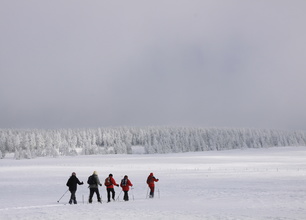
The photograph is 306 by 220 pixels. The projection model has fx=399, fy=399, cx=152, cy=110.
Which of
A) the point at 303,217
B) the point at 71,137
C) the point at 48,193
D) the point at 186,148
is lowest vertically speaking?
the point at 303,217

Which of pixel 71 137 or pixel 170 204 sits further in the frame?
pixel 71 137

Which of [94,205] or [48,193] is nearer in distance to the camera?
[94,205]

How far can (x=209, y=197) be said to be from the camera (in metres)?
24.3

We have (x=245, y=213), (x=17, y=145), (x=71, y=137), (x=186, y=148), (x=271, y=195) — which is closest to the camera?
(x=245, y=213)

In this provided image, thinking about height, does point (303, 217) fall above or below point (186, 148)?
below

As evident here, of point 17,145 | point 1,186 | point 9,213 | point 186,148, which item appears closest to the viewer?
point 9,213

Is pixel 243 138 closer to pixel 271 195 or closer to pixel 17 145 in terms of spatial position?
pixel 17 145

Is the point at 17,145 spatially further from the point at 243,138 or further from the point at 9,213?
the point at 9,213

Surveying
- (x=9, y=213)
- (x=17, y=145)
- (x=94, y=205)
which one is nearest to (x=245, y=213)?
(x=94, y=205)

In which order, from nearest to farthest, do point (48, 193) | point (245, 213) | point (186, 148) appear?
point (245, 213), point (48, 193), point (186, 148)

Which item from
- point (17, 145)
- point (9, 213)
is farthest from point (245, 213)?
point (17, 145)

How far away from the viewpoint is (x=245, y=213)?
1758 cm

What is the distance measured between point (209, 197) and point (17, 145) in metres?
141

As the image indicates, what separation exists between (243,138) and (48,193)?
17356 cm
